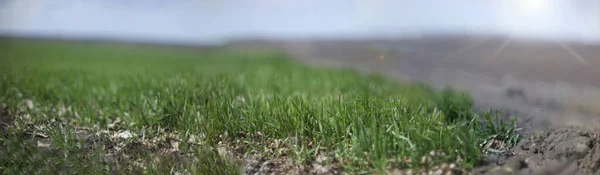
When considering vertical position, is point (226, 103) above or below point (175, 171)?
above

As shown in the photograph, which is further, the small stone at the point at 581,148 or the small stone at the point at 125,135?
the small stone at the point at 125,135

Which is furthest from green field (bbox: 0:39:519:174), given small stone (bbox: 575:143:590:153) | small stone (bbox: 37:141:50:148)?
small stone (bbox: 575:143:590:153)

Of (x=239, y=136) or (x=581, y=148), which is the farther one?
(x=239, y=136)

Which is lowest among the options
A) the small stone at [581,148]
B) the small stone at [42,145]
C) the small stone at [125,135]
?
the small stone at [42,145]

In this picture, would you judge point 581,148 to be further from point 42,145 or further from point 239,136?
point 42,145

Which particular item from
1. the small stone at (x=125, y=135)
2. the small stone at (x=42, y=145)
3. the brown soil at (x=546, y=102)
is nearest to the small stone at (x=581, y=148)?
the brown soil at (x=546, y=102)

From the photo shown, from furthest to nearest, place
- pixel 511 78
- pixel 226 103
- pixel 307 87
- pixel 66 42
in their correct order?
pixel 66 42
pixel 511 78
pixel 307 87
pixel 226 103

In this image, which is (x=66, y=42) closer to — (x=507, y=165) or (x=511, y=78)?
(x=511, y=78)

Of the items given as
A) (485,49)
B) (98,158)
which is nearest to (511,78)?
(485,49)

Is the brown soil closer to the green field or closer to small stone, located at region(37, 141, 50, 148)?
the green field

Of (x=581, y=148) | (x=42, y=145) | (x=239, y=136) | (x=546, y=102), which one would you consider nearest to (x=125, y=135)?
(x=42, y=145)

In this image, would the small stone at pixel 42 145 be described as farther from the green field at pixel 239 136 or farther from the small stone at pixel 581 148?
the small stone at pixel 581 148
